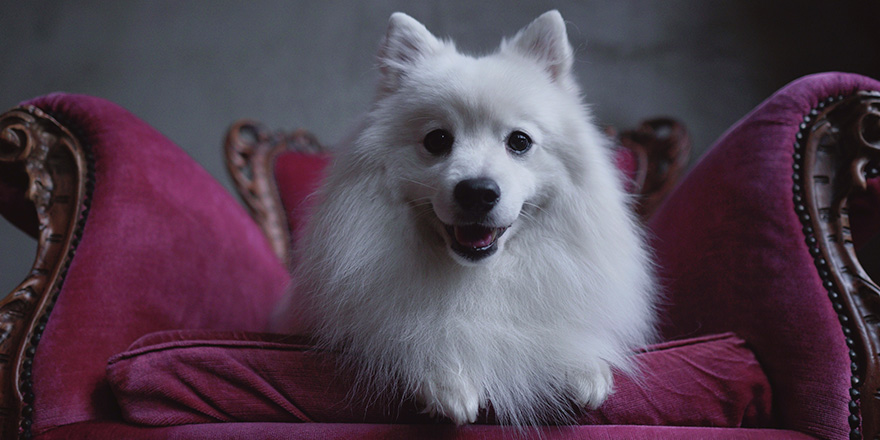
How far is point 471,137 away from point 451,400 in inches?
23.0

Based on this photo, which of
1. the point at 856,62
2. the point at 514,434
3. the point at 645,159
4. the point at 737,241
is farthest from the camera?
the point at 856,62

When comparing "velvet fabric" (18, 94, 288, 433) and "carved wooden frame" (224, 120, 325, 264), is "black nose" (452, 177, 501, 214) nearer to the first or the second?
"velvet fabric" (18, 94, 288, 433)

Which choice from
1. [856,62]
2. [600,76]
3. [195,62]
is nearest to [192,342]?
[195,62]

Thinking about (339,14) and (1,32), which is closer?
(1,32)

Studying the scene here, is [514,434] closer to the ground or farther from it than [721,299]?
closer to the ground

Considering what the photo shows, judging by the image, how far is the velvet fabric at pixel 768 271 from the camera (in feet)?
3.59

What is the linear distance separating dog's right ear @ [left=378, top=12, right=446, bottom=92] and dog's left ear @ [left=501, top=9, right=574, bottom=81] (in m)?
0.23

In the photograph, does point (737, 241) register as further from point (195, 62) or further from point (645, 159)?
point (195, 62)

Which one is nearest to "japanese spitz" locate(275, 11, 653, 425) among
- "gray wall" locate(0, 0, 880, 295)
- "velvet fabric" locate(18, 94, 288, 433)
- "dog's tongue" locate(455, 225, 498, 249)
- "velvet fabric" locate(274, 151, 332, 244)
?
"dog's tongue" locate(455, 225, 498, 249)

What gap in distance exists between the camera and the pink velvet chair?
1034 millimetres

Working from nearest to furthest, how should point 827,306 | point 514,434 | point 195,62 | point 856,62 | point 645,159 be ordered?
point 514,434 → point 827,306 → point 645,159 → point 856,62 → point 195,62

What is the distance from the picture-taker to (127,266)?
4.11 feet

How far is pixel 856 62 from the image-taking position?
2855 millimetres

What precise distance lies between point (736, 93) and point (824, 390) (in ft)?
8.18
